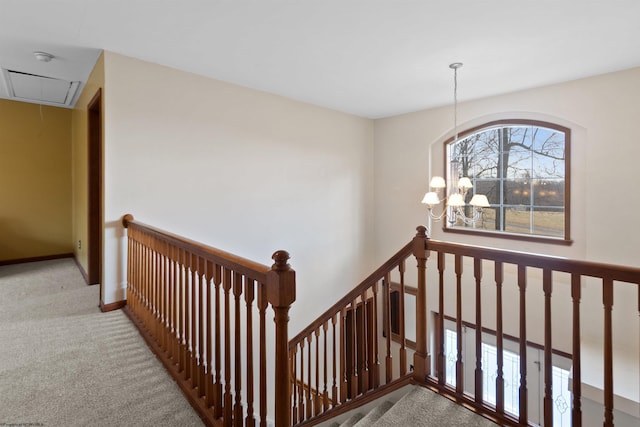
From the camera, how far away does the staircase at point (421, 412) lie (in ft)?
5.38

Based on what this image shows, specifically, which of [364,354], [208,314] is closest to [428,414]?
[364,354]

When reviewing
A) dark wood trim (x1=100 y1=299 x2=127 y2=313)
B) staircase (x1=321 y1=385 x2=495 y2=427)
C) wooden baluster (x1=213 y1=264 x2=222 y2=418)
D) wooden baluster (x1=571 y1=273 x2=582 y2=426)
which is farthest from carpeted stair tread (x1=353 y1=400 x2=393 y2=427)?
dark wood trim (x1=100 y1=299 x2=127 y2=313)

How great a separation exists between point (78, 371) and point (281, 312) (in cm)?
174

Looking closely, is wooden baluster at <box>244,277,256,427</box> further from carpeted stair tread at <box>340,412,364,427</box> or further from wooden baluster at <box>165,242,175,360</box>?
carpeted stair tread at <box>340,412,364,427</box>

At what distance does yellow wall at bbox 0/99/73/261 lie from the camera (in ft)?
15.0

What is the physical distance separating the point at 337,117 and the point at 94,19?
330 centimetres

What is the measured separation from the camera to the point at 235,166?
375 centimetres

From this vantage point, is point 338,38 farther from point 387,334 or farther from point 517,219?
point 517,219

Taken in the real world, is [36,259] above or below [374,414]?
above

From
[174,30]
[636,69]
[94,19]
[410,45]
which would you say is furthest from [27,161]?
[636,69]

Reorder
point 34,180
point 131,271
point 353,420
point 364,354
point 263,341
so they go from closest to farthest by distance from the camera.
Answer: point 263,341 < point 353,420 < point 364,354 < point 131,271 < point 34,180

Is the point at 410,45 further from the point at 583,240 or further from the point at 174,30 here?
the point at 583,240

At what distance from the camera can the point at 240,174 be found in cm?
381

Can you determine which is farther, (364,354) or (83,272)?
(83,272)
